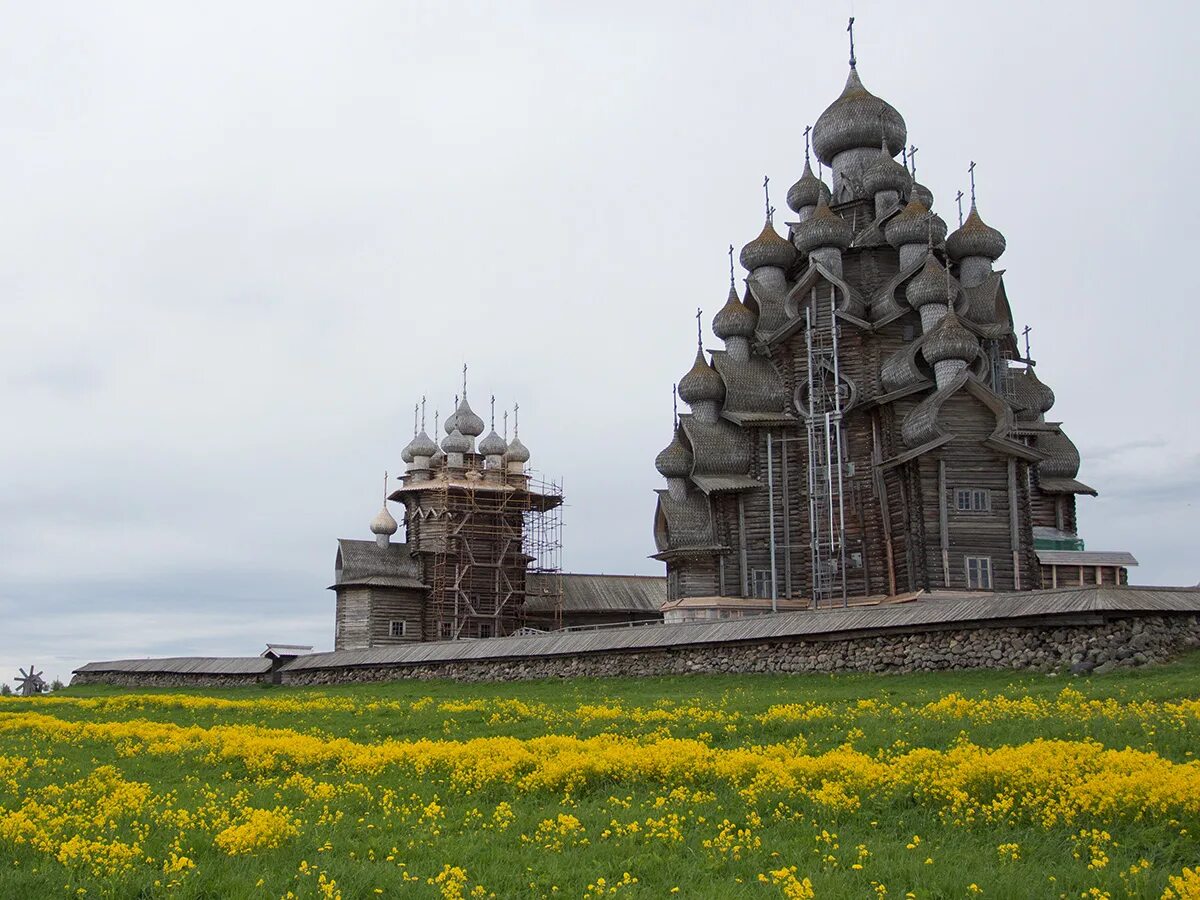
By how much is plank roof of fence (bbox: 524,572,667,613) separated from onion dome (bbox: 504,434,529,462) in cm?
585

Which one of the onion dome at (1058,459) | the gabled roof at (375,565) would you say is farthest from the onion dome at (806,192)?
the gabled roof at (375,565)

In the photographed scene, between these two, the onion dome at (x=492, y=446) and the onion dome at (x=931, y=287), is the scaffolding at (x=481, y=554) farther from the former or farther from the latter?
the onion dome at (x=931, y=287)

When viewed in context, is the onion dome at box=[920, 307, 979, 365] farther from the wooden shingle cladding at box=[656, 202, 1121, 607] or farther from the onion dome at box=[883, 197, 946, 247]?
the onion dome at box=[883, 197, 946, 247]

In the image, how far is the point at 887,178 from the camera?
146ft

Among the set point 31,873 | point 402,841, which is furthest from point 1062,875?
point 31,873

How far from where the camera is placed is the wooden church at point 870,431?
1422 inches

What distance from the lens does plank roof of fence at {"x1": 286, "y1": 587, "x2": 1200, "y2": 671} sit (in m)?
21.7

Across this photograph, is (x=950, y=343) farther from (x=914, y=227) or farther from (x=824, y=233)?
(x=824, y=233)

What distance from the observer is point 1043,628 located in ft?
73.0

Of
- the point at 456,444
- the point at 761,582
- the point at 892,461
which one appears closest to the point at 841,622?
the point at 892,461

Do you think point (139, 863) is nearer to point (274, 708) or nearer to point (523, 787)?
point (523, 787)

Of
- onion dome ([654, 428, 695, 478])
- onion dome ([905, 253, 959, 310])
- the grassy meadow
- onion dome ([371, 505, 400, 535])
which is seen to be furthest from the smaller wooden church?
the grassy meadow

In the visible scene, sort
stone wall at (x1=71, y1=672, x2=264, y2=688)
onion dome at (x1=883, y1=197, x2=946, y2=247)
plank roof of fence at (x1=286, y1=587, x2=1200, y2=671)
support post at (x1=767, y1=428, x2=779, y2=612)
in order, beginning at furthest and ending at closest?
stone wall at (x1=71, y1=672, x2=264, y2=688) < onion dome at (x1=883, y1=197, x2=946, y2=247) < support post at (x1=767, y1=428, x2=779, y2=612) < plank roof of fence at (x1=286, y1=587, x2=1200, y2=671)

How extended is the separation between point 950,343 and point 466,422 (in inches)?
1098
